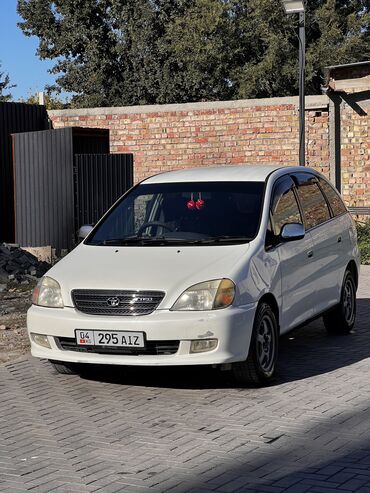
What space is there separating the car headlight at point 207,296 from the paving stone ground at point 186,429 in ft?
2.40

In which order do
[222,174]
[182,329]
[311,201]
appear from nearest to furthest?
[182,329]
[222,174]
[311,201]

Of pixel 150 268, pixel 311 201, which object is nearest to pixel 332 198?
pixel 311 201

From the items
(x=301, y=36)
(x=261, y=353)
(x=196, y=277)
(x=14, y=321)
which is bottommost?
(x=14, y=321)

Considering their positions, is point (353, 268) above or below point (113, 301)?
below

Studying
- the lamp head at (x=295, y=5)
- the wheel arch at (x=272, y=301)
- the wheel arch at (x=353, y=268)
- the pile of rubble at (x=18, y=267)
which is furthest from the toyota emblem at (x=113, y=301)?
the lamp head at (x=295, y=5)

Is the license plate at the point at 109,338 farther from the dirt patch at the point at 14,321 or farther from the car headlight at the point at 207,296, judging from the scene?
the dirt patch at the point at 14,321

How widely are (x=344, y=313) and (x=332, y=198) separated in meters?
1.20

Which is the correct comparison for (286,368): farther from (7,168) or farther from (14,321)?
(7,168)

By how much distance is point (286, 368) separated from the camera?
8.59 meters

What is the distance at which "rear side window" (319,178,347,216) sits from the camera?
10.0 m

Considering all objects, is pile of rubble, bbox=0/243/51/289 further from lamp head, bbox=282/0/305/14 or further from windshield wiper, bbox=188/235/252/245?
windshield wiper, bbox=188/235/252/245

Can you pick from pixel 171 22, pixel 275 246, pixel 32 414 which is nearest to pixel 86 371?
pixel 32 414

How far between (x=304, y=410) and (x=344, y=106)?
13996 millimetres

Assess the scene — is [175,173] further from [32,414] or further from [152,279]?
[32,414]
